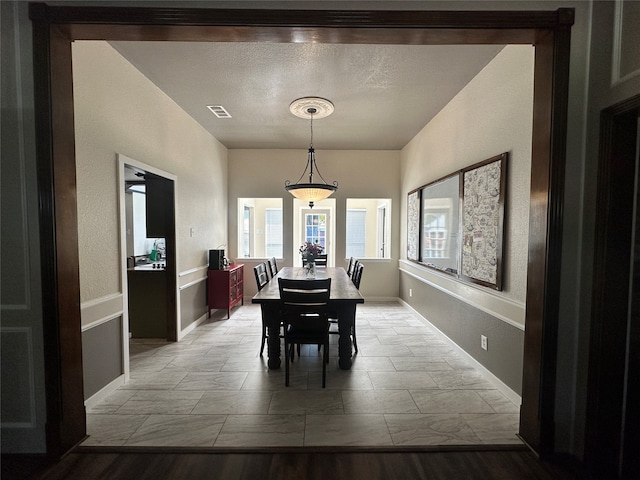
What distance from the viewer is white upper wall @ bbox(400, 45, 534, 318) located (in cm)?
224

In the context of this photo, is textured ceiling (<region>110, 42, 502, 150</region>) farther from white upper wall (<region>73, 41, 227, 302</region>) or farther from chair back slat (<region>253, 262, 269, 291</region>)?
chair back slat (<region>253, 262, 269, 291</region>)

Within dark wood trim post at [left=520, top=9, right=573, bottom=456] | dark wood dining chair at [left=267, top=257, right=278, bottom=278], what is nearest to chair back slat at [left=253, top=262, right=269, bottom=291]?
dark wood dining chair at [left=267, top=257, right=278, bottom=278]

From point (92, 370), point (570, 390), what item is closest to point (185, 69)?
point (92, 370)

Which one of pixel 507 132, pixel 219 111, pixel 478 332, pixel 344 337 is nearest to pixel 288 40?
pixel 507 132

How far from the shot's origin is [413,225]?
478 cm

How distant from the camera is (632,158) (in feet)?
5.22

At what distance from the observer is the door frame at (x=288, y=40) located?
1.67 metres

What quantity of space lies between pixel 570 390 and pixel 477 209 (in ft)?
5.36

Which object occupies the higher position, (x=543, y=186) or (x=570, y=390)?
(x=543, y=186)

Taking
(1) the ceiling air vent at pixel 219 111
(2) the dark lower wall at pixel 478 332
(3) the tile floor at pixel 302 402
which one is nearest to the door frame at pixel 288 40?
(3) the tile floor at pixel 302 402

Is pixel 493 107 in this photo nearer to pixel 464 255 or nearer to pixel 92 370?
pixel 464 255

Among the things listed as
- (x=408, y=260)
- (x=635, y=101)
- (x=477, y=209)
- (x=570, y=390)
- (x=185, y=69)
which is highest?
(x=185, y=69)

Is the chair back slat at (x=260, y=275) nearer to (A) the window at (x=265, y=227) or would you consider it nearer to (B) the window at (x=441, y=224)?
(B) the window at (x=441, y=224)

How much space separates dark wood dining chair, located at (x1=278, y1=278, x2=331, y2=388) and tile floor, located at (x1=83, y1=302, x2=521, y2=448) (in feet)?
1.09
